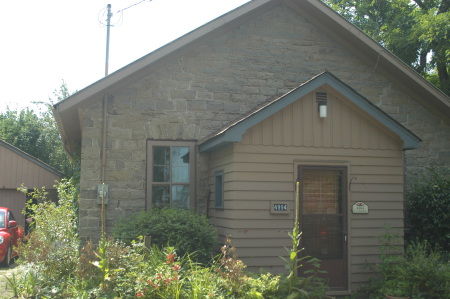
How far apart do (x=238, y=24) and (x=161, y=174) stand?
365 centimetres

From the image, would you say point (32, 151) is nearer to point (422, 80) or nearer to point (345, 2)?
point (345, 2)

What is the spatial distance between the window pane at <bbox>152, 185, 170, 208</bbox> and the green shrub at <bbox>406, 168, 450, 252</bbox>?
506cm

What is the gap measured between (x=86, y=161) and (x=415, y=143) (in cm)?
614

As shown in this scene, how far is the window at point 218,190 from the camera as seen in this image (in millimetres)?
9660

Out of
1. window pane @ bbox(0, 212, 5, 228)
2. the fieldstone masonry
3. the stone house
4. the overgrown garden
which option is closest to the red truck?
window pane @ bbox(0, 212, 5, 228)

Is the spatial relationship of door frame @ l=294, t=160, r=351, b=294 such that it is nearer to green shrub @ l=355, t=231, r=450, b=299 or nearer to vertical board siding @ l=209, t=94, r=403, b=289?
vertical board siding @ l=209, t=94, r=403, b=289

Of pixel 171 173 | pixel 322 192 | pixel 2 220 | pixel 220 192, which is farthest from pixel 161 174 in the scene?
pixel 2 220

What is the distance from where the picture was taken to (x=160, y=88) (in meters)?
10.6

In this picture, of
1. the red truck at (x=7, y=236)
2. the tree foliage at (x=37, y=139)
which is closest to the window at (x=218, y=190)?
the red truck at (x=7, y=236)

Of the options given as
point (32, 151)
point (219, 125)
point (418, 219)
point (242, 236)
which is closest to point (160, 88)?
point (219, 125)

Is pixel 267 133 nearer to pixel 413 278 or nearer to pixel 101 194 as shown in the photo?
pixel 413 278

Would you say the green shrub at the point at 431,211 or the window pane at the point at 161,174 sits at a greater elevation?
the window pane at the point at 161,174

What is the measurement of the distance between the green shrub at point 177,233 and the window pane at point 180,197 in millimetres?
1444

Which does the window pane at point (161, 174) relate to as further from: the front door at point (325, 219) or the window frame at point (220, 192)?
the front door at point (325, 219)
